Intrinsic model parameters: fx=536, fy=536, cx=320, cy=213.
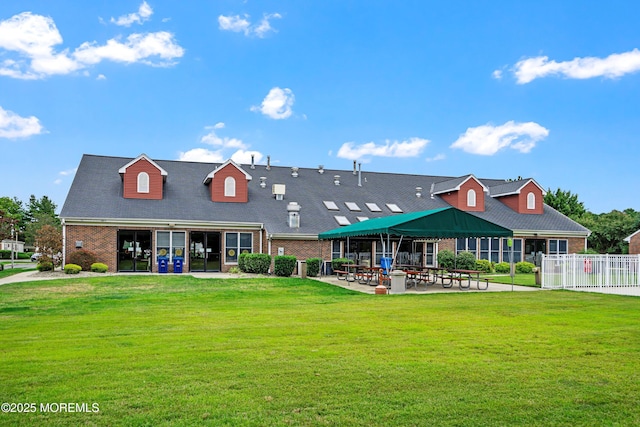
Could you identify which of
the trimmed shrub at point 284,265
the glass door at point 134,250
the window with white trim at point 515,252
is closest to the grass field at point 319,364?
the trimmed shrub at point 284,265

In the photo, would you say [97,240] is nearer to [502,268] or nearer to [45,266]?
[45,266]

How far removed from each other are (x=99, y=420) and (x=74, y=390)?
3.33ft

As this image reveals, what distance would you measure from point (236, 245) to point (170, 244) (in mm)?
3332

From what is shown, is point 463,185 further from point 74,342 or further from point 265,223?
point 74,342

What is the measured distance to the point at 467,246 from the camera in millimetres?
32188

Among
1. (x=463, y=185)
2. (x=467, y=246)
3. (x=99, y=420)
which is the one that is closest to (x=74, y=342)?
(x=99, y=420)

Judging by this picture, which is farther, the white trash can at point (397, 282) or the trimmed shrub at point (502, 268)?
the trimmed shrub at point (502, 268)

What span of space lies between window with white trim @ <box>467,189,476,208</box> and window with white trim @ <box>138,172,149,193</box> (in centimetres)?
1984

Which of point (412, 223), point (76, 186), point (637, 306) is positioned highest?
point (76, 186)

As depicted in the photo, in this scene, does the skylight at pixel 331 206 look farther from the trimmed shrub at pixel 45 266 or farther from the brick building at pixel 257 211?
the trimmed shrub at pixel 45 266

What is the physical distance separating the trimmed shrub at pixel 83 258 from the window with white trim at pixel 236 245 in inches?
250

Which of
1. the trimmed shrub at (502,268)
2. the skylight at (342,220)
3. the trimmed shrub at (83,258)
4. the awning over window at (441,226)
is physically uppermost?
the skylight at (342,220)

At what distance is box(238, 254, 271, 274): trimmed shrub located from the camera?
25969 millimetres

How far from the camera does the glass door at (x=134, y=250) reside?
26.5 meters
